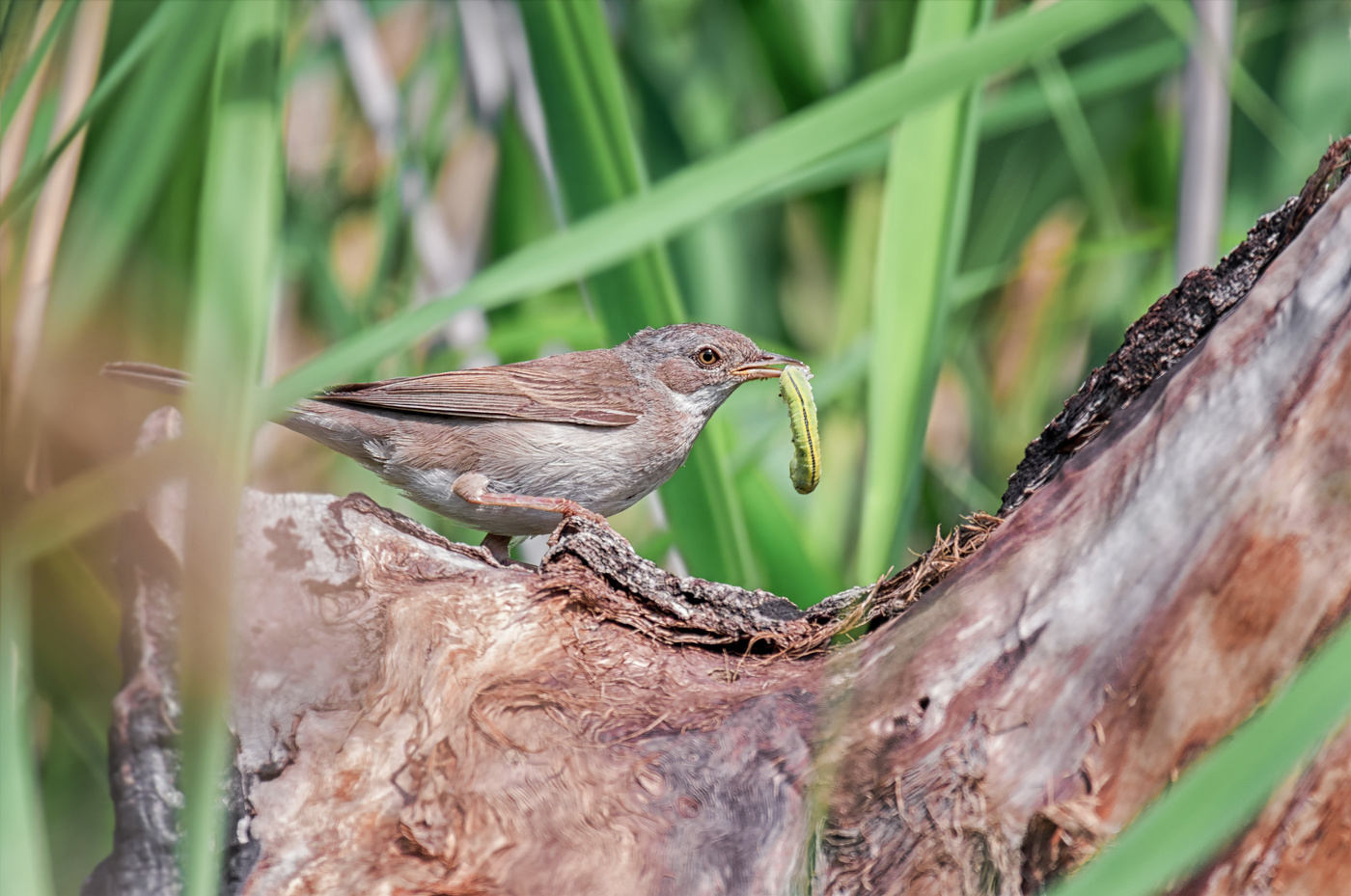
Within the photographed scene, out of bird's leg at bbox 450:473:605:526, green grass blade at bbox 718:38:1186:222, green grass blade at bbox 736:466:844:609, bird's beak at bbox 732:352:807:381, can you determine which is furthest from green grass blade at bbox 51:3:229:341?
green grass blade at bbox 718:38:1186:222

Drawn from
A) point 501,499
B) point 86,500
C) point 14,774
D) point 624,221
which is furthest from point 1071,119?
point 14,774

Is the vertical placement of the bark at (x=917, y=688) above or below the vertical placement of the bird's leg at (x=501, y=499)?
below

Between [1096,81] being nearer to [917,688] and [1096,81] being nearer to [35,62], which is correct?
[917,688]

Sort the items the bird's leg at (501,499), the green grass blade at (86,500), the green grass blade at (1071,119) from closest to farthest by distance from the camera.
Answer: the green grass blade at (86,500), the bird's leg at (501,499), the green grass blade at (1071,119)

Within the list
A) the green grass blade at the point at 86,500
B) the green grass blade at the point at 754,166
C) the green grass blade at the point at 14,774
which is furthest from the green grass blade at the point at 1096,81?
the green grass blade at the point at 14,774

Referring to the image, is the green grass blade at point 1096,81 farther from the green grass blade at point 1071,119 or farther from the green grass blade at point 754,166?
the green grass blade at point 754,166

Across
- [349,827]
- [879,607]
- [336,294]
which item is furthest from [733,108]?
[349,827]

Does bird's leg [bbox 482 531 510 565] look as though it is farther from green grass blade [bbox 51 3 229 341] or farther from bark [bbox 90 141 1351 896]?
green grass blade [bbox 51 3 229 341]
